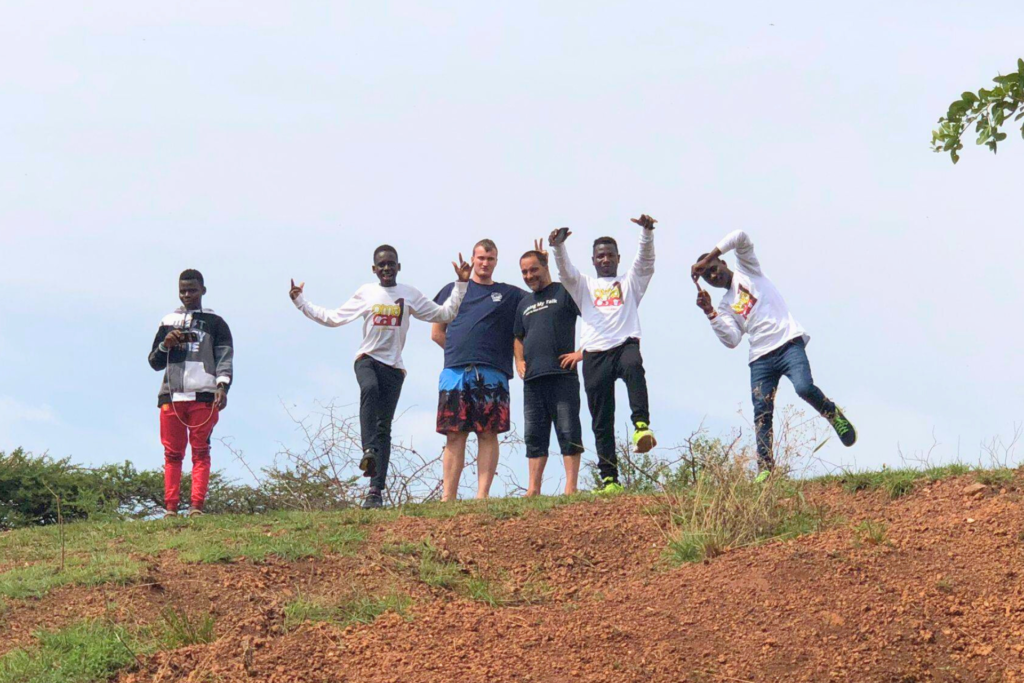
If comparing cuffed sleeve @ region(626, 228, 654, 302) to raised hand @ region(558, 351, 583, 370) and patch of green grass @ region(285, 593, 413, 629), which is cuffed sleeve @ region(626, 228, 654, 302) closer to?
raised hand @ region(558, 351, 583, 370)

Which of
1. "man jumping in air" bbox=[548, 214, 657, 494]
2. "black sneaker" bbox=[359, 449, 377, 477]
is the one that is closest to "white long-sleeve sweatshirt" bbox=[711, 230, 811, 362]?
A: "man jumping in air" bbox=[548, 214, 657, 494]

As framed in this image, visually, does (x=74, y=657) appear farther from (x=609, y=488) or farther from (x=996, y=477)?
(x=996, y=477)

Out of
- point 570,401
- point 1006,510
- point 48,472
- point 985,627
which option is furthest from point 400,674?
point 48,472

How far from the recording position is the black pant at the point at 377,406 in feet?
35.1

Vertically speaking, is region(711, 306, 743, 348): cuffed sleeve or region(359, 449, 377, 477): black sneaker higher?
region(711, 306, 743, 348): cuffed sleeve

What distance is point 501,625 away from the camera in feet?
22.2

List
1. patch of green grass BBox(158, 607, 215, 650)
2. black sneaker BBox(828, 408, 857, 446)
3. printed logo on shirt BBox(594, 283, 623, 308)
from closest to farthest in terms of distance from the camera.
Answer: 1. patch of green grass BBox(158, 607, 215, 650)
2. black sneaker BBox(828, 408, 857, 446)
3. printed logo on shirt BBox(594, 283, 623, 308)

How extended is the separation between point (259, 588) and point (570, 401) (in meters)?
3.17

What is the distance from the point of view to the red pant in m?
11.1

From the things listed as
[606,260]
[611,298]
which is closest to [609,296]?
[611,298]

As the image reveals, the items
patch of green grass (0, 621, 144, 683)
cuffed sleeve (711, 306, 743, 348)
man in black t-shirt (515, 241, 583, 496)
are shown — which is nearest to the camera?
patch of green grass (0, 621, 144, 683)

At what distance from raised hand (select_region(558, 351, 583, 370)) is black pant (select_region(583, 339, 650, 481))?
0.16 m

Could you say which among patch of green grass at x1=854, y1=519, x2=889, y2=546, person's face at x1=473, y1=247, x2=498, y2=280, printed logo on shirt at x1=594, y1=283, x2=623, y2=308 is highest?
person's face at x1=473, y1=247, x2=498, y2=280

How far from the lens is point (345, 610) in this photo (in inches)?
290
